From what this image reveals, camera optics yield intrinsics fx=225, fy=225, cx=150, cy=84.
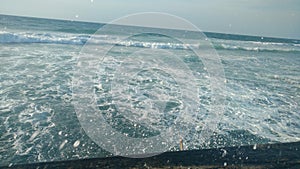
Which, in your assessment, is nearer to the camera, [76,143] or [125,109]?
[76,143]

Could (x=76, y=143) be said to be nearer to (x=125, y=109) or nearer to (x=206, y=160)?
(x=125, y=109)

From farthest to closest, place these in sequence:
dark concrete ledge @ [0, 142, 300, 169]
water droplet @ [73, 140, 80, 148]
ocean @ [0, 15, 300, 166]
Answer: ocean @ [0, 15, 300, 166], water droplet @ [73, 140, 80, 148], dark concrete ledge @ [0, 142, 300, 169]

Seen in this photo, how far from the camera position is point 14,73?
38.7 feet

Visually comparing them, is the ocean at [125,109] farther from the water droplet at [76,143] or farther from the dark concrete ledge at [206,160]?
the dark concrete ledge at [206,160]

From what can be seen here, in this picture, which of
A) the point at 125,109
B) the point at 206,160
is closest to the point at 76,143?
the point at 125,109

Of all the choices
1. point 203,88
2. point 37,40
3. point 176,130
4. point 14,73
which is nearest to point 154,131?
point 176,130

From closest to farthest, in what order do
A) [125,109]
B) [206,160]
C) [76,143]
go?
1. [206,160]
2. [76,143]
3. [125,109]

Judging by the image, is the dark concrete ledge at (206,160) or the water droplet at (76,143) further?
the water droplet at (76,143)

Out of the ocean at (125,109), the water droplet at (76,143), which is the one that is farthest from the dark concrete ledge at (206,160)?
the water droplet at (76,143)

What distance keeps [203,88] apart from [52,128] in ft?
25.8

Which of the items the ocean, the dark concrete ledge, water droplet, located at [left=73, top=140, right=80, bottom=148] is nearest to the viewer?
the dark concrete ledge

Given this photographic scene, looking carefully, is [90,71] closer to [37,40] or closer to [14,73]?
[14,73]

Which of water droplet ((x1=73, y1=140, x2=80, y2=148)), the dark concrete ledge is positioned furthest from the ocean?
the dark concrete ledge

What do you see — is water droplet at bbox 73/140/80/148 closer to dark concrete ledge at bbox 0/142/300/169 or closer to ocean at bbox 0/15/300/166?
ocean at bbox 0/15/300/166
